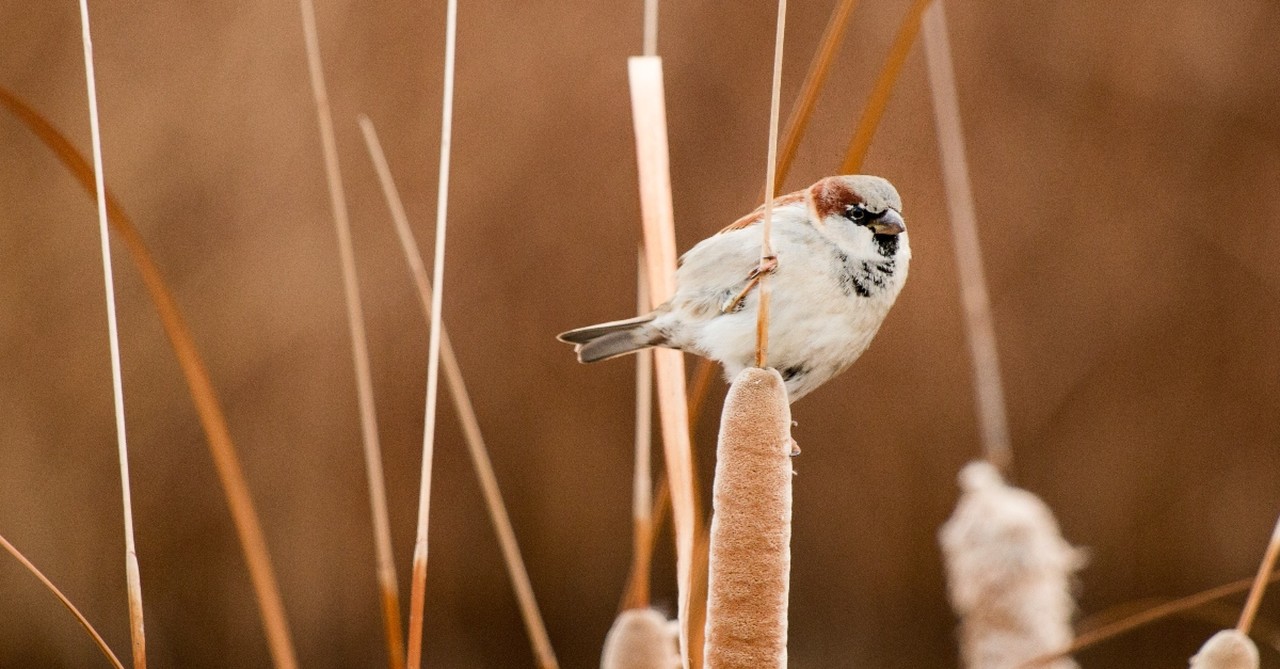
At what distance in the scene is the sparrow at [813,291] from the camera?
0.72 m

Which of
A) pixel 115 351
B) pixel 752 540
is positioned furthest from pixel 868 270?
pixel 115 351

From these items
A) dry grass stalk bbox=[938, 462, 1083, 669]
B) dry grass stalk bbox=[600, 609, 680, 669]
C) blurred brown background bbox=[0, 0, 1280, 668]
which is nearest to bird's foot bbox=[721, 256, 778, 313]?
dry grass stalk bbox=[600, 609, 680, 669]

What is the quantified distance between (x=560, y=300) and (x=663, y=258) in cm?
145

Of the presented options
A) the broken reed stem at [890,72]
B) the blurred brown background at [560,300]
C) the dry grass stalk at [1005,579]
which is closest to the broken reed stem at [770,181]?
the broken reed stem at [890,72]

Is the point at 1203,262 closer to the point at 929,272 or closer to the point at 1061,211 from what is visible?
the point at 1061,211

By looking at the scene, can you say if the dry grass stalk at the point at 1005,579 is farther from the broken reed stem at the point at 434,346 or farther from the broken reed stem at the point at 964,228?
the broken reed stem at the point at 434,346

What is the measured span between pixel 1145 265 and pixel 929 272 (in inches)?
17.4

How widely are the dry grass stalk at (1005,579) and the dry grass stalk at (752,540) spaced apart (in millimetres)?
975

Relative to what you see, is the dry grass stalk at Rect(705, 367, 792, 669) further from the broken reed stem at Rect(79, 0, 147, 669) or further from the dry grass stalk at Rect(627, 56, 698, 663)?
the broken reed stem at Rect(79, 0, 147, 669)

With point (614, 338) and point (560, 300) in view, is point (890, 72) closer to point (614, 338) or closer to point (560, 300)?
point (614, 338)

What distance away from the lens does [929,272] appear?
2.12m

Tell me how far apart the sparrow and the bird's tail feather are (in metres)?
0.01

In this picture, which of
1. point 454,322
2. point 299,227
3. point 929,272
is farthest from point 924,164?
point 299,227

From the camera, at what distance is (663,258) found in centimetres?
71
